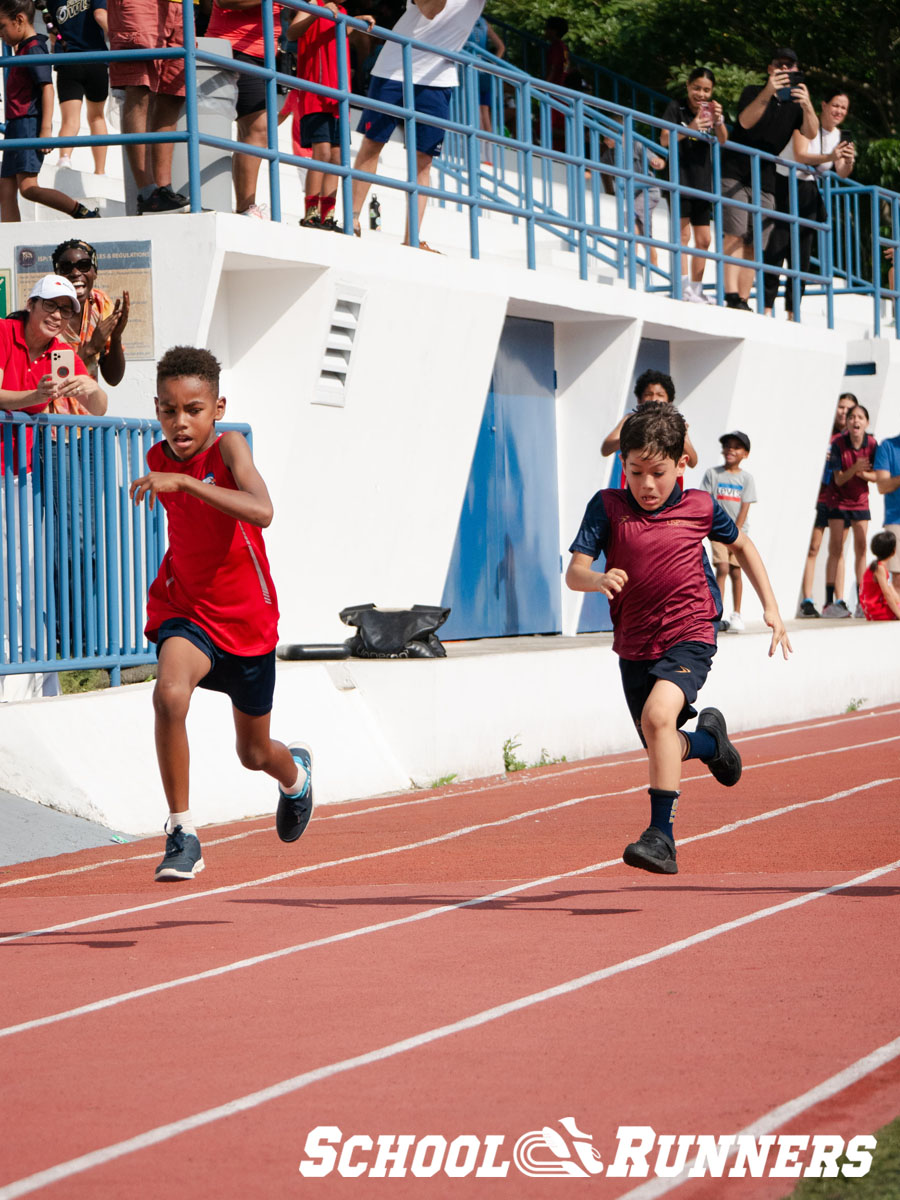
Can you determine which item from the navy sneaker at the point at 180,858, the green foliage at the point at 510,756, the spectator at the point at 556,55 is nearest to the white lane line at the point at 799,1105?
the navy sneaker at the point at 180,858

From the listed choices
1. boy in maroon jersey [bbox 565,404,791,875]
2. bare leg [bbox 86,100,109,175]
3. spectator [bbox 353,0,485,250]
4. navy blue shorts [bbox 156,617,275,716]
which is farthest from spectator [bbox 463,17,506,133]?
navy blue shorts [bbox 156,617,275,716]

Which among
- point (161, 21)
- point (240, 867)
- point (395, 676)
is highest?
point (161, 21)

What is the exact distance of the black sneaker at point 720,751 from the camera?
27.2ft

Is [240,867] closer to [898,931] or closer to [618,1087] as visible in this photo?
[898,931]

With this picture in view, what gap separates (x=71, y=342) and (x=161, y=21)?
3.02 metres

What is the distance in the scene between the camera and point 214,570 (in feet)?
24.6

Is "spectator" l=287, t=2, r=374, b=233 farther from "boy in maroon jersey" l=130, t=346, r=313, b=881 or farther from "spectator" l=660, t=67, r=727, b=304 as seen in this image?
"boy in maroon jersey" l=130, t=346, r=313, b=881

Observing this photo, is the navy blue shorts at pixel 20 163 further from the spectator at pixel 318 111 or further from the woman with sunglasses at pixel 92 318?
the spectator at pixel 318 111

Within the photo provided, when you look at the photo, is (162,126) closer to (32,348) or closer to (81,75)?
(32,348)

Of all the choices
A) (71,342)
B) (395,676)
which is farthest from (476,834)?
(71,342)

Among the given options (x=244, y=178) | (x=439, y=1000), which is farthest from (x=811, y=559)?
(x=439, y=1000)

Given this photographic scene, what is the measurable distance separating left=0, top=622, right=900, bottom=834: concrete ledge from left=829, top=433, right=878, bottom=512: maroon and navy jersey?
16.7 feet

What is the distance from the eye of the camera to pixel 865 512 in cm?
2302

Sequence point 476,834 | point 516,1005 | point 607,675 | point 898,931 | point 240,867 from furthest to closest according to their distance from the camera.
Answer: point 607,675
point 476,834
point 240,867
point 898,931
point 516,1005
